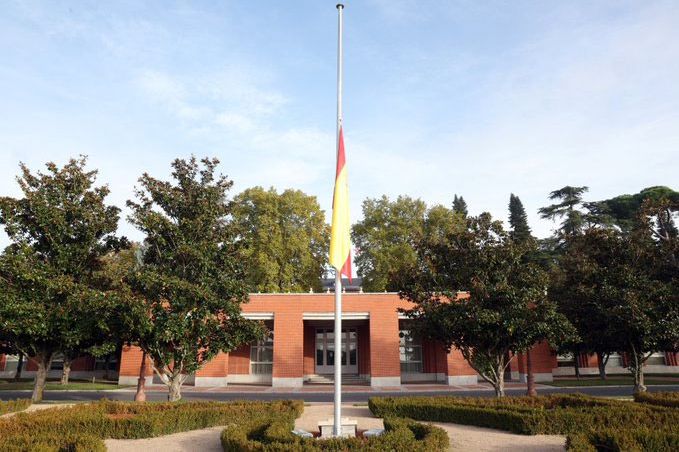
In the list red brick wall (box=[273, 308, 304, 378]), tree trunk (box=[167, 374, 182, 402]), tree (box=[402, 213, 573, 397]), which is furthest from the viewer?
red brick wall (box=[273, 308, 304, 378])

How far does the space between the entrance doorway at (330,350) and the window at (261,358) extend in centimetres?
442

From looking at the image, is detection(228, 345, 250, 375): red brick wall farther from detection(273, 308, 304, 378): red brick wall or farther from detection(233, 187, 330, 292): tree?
detection(233, 187, 330, 292): tree

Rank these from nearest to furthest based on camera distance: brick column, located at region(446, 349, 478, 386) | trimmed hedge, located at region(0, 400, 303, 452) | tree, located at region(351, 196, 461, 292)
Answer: trimmed hedge, located at region(0, 400, 303, 452) → brick column, located at region(446, 349, 478, 386) → tree, located at region(351, 196, 461, 292)

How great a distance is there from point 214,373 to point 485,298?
21904mm

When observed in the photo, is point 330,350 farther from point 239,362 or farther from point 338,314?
point 338,314

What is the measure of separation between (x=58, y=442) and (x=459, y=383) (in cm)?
2741

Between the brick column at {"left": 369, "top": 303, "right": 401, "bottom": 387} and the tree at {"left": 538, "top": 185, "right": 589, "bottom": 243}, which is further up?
the tree at {"left": 538, "top": 185, "right": 589, "bottom": 243}

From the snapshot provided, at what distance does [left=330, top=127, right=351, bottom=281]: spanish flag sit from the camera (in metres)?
11.3

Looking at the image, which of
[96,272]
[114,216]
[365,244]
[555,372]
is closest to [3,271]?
[96,272]

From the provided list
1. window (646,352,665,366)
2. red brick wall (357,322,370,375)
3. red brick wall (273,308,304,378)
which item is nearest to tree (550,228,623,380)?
red brick wall (357,322,370,375)

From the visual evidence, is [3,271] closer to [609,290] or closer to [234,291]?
[234,291]

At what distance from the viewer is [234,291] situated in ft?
62.2

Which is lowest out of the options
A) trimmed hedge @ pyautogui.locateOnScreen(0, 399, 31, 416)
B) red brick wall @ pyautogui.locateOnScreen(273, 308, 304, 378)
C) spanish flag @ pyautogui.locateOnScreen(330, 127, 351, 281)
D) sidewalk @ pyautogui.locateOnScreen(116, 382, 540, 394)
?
sidewalk @ pyautogui.locateOnScreen(116, 382, 540, 394)

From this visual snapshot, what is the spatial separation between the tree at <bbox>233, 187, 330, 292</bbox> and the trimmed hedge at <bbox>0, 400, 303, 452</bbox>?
26513 millimetres
